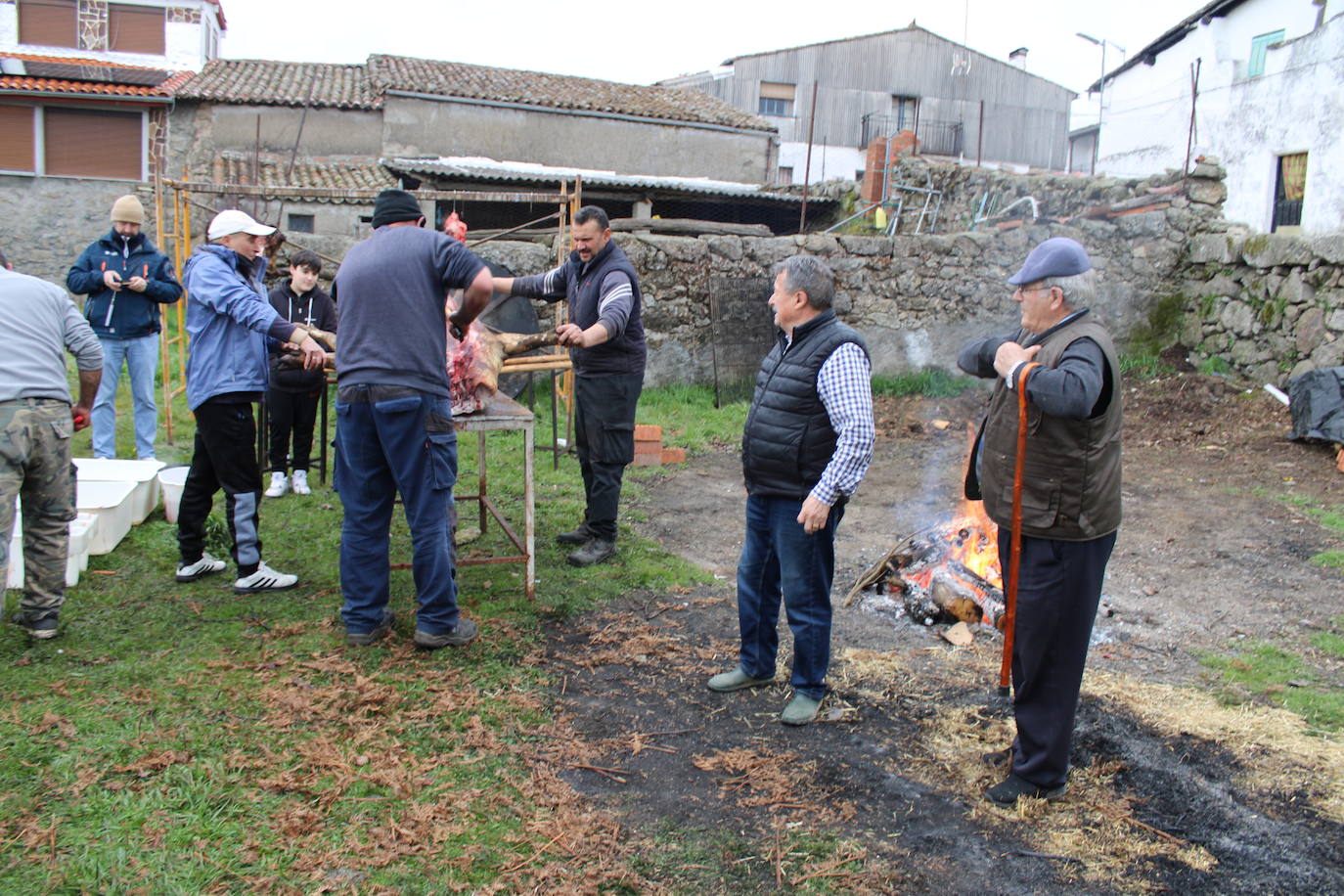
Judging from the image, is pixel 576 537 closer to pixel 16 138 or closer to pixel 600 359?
pixel 600 359

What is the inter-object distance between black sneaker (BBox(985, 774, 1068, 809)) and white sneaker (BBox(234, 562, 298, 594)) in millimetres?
3733

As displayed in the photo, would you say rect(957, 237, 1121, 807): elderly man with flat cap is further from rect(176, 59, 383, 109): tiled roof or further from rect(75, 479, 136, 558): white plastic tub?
rect(176, 59, 383, 109): tiled roof

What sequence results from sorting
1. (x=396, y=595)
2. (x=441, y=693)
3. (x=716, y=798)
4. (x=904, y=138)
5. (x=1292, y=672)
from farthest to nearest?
1. (x=904, y=138)
2. (x=396, y=595)
3. (x=1292, y=672)
4. (x=441, y=693)
5. (x=716, y=798)

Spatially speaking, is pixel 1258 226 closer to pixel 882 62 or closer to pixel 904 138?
pixel 904 138

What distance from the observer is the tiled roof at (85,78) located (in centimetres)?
2173

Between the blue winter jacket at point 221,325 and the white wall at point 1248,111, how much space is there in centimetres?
2232

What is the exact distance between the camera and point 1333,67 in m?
21.1

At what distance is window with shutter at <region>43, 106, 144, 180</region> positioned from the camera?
2205 centimetres

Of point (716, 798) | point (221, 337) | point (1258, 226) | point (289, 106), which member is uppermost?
point (289, 106)

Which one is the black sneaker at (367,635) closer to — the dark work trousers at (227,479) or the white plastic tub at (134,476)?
the dark work trousers at (227,479)

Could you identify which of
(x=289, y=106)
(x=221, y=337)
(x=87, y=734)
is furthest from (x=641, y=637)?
(x=289, y=106)

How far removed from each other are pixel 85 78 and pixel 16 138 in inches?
90.2

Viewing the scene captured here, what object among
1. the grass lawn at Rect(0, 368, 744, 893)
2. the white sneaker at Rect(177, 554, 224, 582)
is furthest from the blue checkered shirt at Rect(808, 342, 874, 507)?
the white sneaker at Rect(177, 554, 224, 582)

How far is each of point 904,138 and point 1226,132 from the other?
13.4 m
